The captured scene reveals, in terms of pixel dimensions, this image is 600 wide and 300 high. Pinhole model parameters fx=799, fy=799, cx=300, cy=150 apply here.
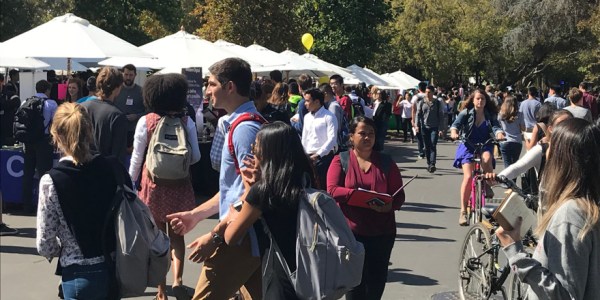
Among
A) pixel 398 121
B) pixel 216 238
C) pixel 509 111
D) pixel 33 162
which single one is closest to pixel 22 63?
pixel 33 162

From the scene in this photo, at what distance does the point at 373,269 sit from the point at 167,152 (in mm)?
1877

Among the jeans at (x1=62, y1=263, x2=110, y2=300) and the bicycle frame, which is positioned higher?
the jeans at (x1=62, y1=263, x2=110, y2=300)

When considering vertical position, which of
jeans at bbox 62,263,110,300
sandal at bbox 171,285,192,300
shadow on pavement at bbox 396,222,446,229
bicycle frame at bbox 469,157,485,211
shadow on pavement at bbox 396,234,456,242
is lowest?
shadow on pavement at bbox 396,222,446,229

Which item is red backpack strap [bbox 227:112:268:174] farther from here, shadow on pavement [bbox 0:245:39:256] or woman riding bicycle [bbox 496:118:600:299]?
shadow on pavement [bbox 0:245:39:256]

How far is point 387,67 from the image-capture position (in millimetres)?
56688

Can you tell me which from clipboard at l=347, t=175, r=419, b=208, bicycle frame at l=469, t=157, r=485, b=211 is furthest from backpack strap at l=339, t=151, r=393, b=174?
bicycle frame at l=469, t=157, r=485, b=211

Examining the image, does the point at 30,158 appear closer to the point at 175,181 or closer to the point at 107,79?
the point at 107,79

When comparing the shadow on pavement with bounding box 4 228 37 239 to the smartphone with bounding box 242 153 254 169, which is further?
Result: the shadow on pavement with bounding box 4 228 37 239

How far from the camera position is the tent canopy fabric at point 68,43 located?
38.2ft

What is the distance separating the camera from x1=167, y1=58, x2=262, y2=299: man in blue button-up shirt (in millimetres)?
4398

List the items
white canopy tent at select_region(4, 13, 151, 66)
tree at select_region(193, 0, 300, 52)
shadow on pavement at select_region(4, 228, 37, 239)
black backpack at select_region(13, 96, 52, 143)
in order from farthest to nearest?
tree at select_region(193, 0, 300, 52), white canopy tent at select_region(4, 13, 151, 66), black backpack at select_region(13, 96, 52, 143), shadow on pavement at select_region(4, 228, 37, 239)

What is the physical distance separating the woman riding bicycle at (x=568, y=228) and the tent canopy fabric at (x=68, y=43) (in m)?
9.37

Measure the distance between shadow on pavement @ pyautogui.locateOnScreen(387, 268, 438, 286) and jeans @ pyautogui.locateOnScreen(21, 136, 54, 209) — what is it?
4.94 m

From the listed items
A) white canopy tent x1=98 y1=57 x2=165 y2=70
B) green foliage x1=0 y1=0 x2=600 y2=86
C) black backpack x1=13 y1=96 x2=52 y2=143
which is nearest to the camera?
black backpack x1=13 y1=96 x2=52 y2=143
